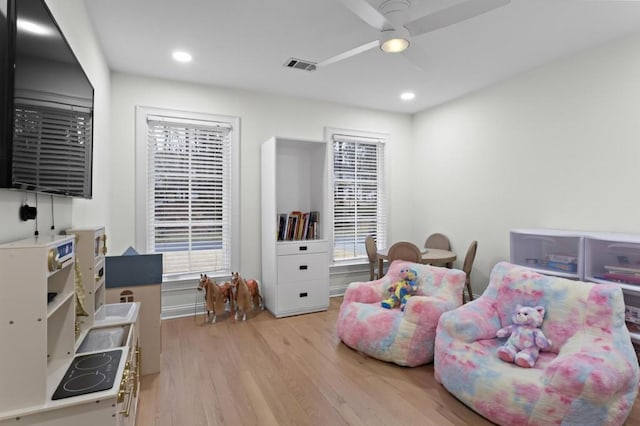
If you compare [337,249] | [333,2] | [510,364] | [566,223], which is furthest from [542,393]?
[337,249]

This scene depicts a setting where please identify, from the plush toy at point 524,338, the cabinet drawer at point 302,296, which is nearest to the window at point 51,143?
the cabinet drawer at point 302,296

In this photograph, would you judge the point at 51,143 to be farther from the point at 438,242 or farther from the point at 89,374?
the point at 438,242

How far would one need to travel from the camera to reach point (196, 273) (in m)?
3.90

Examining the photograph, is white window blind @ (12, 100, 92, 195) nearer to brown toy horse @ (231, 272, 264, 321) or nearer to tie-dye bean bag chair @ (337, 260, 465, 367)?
brown toy horse @ (231, 272, 264, 321)

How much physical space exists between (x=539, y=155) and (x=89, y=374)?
4.17 metres

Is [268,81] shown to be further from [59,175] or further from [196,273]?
[59,175]

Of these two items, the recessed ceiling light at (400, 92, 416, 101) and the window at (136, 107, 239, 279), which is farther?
the recessed ceiling light at (400, 92, 416, 101)

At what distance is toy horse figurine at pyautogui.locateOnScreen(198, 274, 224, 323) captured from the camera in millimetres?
3582

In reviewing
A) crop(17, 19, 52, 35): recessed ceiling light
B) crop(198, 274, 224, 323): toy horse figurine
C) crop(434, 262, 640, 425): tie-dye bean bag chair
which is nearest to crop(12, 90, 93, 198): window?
crop(17, 19, 52, 35): recessed ceiling light

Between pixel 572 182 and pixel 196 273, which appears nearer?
pixel 572 182

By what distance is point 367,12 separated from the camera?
203 centimetres

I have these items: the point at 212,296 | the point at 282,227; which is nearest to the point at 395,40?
the point at 282,227

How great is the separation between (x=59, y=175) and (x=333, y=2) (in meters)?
2.05

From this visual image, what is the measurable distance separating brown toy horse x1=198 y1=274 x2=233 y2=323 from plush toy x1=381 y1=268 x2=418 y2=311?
1734mm
